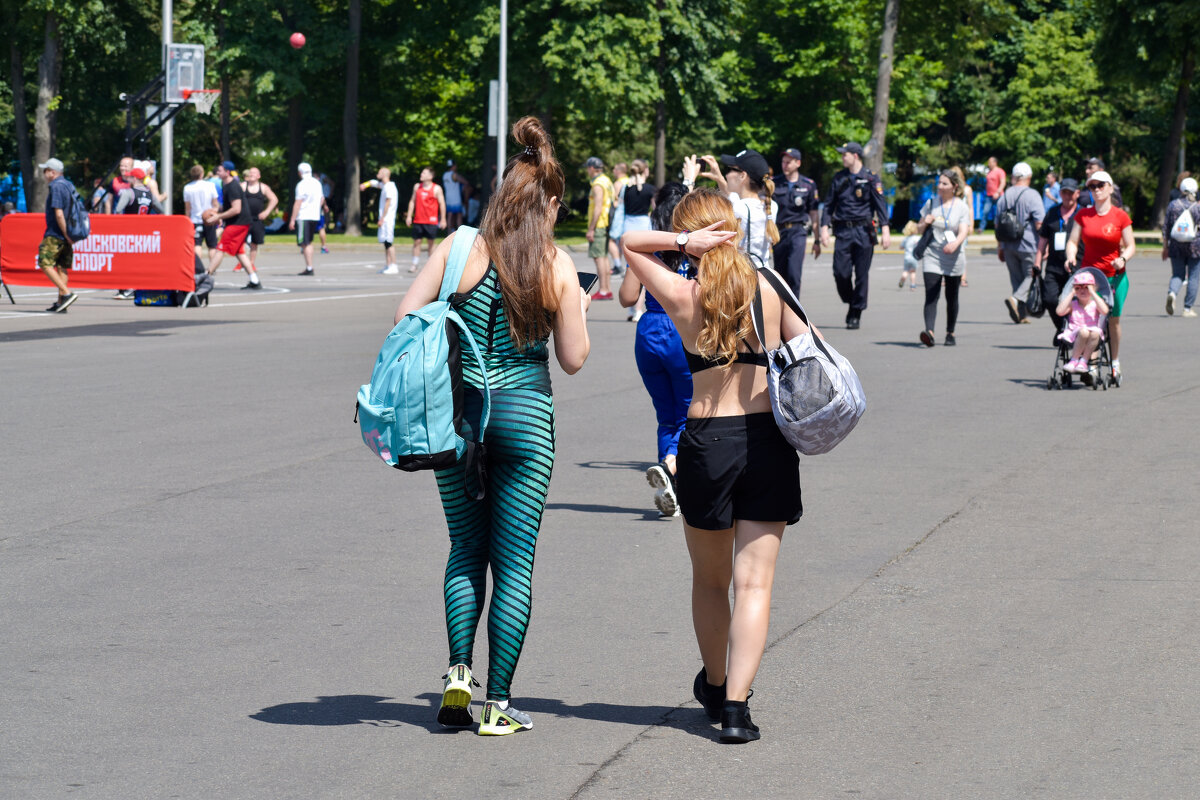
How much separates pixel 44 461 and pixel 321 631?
4.25 metres

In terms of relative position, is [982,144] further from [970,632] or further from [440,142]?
[970,632]

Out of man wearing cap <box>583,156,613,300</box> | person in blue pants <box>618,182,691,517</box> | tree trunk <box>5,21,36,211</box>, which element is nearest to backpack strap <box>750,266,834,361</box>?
person in blue pants <box>618,182,691,517</box>

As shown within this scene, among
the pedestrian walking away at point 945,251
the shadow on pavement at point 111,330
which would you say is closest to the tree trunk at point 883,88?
the pedestrian walking away at point 945,251

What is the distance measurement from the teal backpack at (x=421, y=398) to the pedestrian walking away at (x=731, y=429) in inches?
25.0

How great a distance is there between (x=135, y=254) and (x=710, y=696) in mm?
17553

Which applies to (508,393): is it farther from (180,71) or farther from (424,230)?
(424,230)

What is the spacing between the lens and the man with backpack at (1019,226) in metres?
19.5

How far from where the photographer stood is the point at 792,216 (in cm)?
1762

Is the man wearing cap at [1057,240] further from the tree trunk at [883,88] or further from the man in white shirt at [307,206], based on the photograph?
the tree trunk at [883,88]

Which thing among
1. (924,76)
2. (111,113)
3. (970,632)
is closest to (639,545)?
(970,632)

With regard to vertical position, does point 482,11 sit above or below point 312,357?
above

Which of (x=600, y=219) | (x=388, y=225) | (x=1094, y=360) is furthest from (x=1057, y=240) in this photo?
(x=388, y=225)

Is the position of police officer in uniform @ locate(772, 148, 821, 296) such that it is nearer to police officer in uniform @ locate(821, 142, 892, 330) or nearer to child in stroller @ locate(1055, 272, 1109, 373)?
police officer in uniform @ locate(821, 142, 892, 330)

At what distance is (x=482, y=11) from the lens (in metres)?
47.7
